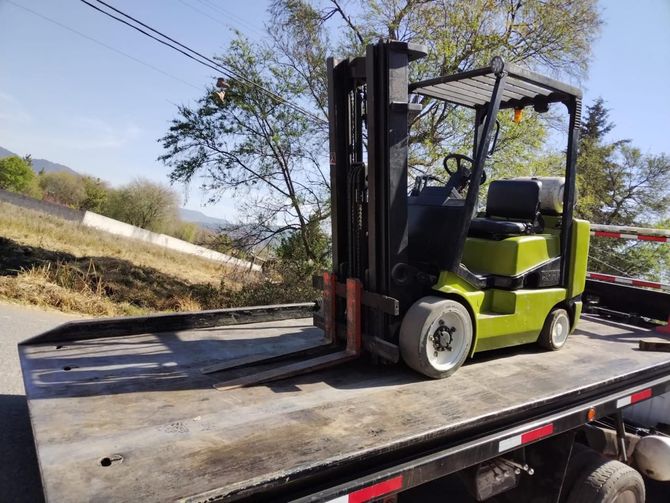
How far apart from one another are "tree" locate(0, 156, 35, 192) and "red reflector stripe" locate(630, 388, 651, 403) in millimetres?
34349

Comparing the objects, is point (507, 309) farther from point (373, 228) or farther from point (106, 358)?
point (106, 358)

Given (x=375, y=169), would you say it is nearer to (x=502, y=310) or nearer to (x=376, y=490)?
(x=502, y=310)

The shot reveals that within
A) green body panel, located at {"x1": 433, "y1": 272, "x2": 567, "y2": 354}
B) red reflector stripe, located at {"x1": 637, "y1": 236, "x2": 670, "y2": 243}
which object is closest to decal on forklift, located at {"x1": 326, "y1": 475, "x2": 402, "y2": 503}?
green body panel, located at {"x1": 433, "y1": 272, "x2": 567, "y2": 354}

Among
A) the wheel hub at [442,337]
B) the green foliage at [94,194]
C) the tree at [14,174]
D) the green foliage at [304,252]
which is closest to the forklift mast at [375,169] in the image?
the wheel hub at [442,337]

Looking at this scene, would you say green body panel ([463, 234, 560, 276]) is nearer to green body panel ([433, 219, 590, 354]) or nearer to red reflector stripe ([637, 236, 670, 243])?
green body panel ([433, 219, 590, 354])

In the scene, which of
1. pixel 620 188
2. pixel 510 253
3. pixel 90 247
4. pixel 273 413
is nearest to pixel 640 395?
pixel 510 253

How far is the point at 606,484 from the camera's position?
3154 millimetres

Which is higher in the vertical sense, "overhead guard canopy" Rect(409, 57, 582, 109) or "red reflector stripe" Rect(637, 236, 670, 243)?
"overhead guard canopy" Rect(409, 57, 582, 109)

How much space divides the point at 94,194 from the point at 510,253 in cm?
3094

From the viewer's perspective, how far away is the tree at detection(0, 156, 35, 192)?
30.1 metres

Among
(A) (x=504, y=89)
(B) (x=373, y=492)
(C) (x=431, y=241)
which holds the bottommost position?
(B) (x=373, y=492)

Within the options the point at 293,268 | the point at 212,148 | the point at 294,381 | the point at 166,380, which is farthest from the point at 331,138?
the point at 212,148

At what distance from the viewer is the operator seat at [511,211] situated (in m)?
3.97

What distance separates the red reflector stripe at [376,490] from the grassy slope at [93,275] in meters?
8.40
